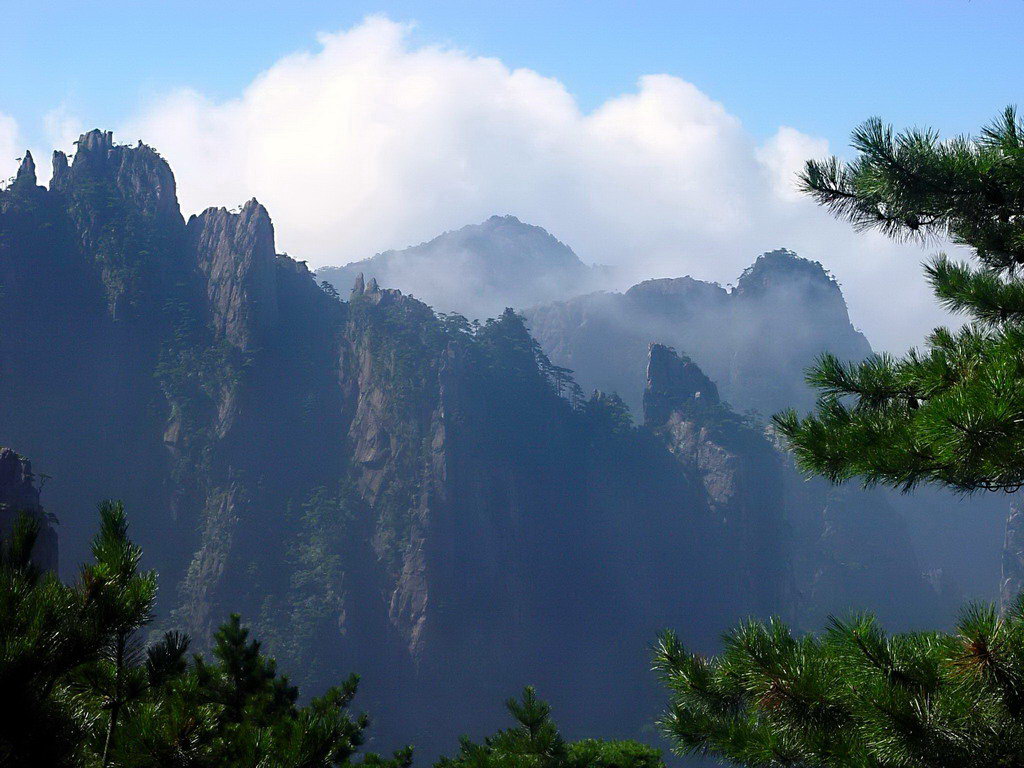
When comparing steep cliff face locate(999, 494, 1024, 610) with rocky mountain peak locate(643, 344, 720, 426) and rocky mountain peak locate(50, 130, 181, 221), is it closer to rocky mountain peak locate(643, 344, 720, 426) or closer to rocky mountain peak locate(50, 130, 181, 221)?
rocky mountain peak locate(643, 344, 720, 426)

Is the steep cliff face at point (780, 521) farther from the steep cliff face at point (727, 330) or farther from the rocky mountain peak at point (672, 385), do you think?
the steep cliff face at point (727, 330)

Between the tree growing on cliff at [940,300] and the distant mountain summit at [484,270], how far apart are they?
129 metres

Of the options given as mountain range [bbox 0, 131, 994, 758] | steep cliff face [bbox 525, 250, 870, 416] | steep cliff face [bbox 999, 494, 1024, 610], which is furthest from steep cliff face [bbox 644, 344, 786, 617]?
steep cliff face [bbox 525, 250, 870, 416]

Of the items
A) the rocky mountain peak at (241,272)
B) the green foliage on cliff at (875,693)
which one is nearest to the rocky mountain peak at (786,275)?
the rocky mountain peak at (241,272)

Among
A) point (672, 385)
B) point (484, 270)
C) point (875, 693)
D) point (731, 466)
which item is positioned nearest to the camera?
point (875, 693)

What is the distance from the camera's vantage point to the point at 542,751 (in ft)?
29.8

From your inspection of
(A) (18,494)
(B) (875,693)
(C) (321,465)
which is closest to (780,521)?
(C) (321,465)

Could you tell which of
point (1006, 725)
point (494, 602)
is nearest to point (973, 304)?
point (1006, 725)

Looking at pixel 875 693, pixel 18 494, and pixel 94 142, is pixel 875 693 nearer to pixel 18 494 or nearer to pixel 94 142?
pixel 18 494

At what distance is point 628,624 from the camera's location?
5806 centimetres

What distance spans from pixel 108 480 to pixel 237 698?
45851 millimetres

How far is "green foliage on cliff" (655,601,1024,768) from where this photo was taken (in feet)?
8.84

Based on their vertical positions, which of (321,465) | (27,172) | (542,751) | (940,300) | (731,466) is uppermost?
(27,172)

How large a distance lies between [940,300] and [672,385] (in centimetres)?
6495
